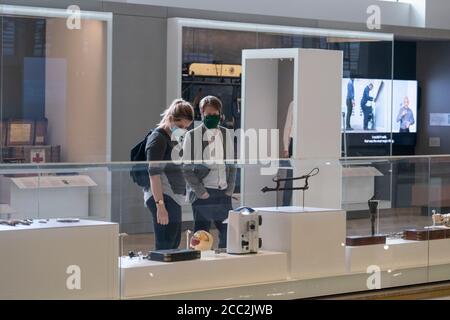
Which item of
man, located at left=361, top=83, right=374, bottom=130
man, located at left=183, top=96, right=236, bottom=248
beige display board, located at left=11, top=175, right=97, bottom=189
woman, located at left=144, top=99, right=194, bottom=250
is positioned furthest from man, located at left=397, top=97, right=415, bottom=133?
beige display board, located at left=11, top=175, right=97, bottom=189

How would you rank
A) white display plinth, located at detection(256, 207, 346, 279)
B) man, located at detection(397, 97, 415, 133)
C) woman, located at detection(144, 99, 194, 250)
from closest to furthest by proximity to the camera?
woman, located at detection(144, 99, 194, 250) < white display plinth, located at detection(256, 207, 346, 279) < man, located at detection(397, 97, 415, 133)

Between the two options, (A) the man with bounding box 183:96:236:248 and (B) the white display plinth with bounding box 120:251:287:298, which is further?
(A) the man with bounding box 183:96:236:248

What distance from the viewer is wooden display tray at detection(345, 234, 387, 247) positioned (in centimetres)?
761

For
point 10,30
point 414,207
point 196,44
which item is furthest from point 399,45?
point 414,207

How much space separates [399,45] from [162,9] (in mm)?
7557

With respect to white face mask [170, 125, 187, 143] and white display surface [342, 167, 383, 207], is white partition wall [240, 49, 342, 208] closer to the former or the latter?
white display surface [342, 167, 383, 207]

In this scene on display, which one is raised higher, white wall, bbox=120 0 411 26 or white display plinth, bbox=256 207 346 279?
white wall, bbox=120 0 411 26

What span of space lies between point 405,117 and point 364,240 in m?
11.5

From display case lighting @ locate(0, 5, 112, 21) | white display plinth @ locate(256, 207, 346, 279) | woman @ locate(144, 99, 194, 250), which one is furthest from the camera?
display case lighting @ locate(0, 5, 112, 21)

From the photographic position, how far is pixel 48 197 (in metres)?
6.36

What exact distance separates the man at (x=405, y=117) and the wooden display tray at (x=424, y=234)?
35.0 ft

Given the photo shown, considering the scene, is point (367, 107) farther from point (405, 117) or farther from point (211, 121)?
point (211, 121)

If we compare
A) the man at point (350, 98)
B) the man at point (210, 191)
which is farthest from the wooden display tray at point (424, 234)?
the man at point (350, 98)

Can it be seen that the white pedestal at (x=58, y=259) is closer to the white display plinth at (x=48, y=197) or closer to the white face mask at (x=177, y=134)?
the white display plinth at (x=48, y=197)
